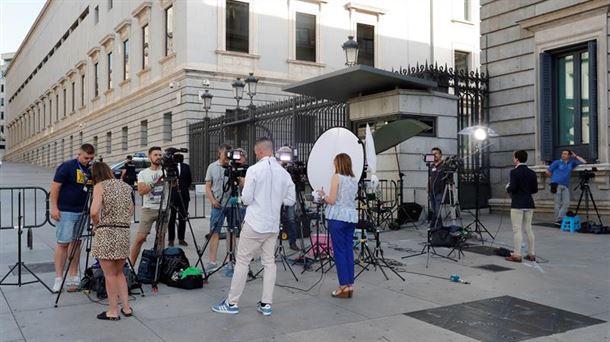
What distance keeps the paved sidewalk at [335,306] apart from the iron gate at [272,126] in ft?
23.2

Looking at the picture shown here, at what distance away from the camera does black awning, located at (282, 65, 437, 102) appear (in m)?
11.6

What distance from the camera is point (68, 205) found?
645cm

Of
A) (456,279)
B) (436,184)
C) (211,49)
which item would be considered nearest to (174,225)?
(456,279)

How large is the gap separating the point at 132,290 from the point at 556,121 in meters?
11.8

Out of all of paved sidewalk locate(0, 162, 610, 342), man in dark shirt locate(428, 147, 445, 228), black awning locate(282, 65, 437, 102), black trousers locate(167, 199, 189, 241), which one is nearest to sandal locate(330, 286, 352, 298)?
paved sidewalk locate(0, 162, 610, 342)

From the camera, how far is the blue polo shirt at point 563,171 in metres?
12.6

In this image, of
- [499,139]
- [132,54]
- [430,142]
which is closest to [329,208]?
[430,142]

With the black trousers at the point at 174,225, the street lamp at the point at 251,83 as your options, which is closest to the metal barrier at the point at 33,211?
the black trousers at the point at 174,225

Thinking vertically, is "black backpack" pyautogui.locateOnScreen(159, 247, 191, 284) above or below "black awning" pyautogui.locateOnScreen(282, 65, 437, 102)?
below

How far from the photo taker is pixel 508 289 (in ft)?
22.2

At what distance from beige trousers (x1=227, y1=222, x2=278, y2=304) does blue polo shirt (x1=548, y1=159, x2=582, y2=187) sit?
31.2 ft

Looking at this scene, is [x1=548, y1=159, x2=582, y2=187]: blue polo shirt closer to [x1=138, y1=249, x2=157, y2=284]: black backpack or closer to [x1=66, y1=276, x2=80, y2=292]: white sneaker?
[x1=138, y1=249, x2=157, y2=284]: black backpack

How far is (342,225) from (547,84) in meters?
10.2

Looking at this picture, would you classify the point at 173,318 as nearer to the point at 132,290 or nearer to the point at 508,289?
the point at 132,290
